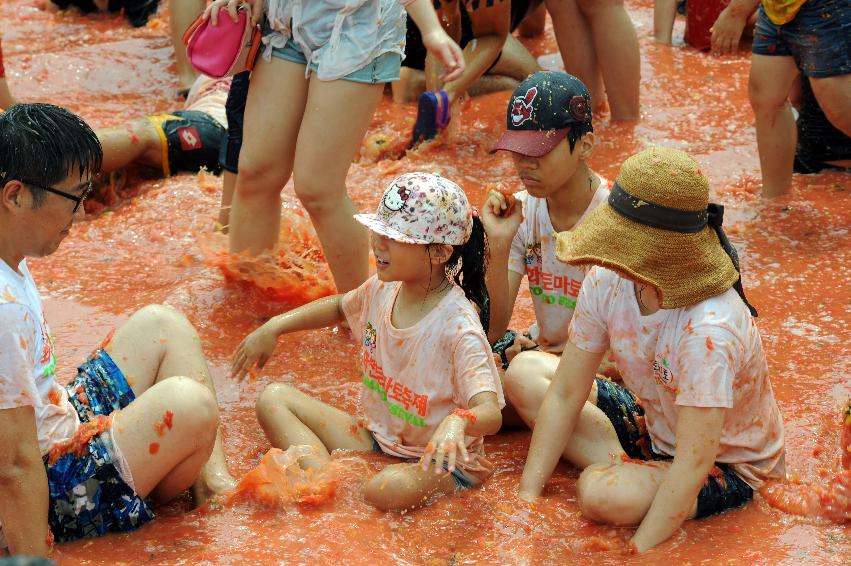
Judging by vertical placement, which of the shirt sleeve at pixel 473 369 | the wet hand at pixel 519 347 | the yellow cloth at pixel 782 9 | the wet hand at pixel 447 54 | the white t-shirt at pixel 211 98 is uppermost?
the yellow cloth at pixel 782 9

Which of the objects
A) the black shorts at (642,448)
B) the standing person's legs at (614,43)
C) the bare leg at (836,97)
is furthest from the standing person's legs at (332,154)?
the standing person's legs at (614,43)

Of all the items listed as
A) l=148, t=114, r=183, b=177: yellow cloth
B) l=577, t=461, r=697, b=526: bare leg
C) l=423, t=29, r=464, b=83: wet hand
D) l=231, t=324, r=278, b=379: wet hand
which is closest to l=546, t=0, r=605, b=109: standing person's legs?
l=148, t=114, r=183, b=177: yellow cloth

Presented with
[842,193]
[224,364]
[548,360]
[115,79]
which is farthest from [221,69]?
[115,79]

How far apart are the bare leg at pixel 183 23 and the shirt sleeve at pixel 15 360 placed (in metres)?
4.35

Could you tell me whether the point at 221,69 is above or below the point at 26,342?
above

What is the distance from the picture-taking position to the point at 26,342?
2.43m

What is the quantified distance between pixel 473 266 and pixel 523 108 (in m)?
0.54

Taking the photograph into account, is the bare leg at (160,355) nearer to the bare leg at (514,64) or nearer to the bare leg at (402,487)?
the bare leg at (402,487)

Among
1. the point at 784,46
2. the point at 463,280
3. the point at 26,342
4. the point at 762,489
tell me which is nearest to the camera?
the point at 26,342

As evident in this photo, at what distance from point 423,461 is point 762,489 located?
0.91 metres

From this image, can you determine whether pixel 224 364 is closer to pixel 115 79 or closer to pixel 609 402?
pixel 609 402

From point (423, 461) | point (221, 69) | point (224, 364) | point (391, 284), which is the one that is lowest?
point (224, 364)

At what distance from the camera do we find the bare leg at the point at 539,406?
3.05 meters

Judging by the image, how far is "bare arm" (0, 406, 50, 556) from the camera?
2406 mm
